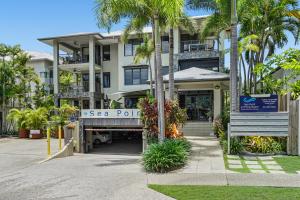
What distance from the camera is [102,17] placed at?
44.5 ft

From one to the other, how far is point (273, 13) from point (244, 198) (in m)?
14.2

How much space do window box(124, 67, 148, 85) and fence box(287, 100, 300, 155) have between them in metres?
18.5

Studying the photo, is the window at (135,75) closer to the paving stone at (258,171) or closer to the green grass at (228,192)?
the paving stone at (258,171)

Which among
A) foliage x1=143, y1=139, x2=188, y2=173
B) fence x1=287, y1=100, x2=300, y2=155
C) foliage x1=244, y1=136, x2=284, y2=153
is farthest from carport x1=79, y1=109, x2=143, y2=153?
fence x1=287, y1=100, x2=300, y2=155

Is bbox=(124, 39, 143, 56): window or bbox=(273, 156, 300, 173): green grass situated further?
bbox=(124, 39, 143, 56): window

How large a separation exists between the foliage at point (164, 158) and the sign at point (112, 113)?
5.43 meters

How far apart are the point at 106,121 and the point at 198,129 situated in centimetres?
636

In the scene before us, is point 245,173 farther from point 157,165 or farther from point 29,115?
point 29,115

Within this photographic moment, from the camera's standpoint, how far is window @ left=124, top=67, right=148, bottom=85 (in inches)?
1222

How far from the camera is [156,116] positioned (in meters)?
15.0

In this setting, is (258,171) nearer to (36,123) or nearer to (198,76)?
(198,76)

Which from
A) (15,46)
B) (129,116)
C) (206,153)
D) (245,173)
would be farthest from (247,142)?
(15,46)

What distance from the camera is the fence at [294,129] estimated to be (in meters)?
13.3

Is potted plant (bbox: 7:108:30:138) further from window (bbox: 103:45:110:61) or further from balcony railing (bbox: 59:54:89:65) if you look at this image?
window (bbox: 103:45:110:61)
